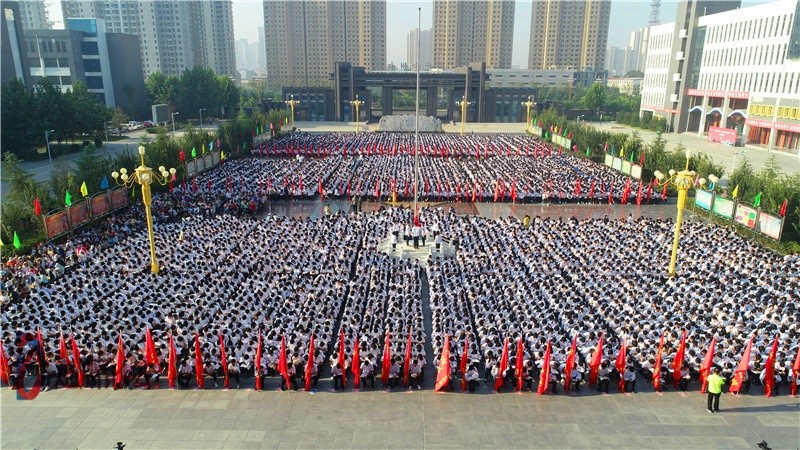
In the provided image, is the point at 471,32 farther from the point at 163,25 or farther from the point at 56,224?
the point at 56,224

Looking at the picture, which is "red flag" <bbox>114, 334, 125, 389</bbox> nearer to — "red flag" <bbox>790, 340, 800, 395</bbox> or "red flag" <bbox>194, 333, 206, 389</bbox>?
"red flag" <bbox>194, 333, 206, 389</bbox>

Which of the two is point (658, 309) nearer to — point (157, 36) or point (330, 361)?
point (330, 361)

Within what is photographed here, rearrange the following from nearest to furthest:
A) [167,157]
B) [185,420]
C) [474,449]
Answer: [474,449] < [185,420] < [167,157]

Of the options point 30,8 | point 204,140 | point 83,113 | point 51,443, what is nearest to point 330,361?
point 51,443

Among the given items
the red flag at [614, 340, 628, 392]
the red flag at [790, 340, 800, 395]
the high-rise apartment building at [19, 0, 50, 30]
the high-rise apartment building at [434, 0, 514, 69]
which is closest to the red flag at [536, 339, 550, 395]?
the red flag at [614, 340, 628, 392]

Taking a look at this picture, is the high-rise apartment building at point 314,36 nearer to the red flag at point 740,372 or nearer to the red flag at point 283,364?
the red flag at point 283,364

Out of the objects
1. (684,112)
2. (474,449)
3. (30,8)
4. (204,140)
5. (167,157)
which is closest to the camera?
(474,449)

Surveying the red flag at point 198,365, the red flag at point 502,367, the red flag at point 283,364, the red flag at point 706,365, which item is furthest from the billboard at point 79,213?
the red flag at point 706,365

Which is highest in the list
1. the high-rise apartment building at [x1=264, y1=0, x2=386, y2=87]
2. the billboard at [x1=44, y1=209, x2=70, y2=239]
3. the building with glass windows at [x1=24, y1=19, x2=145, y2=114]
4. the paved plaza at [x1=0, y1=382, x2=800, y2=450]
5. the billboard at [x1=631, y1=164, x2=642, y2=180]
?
the high-rise apartment building at [x1=264, y1=0, x2=386, y2=87]
